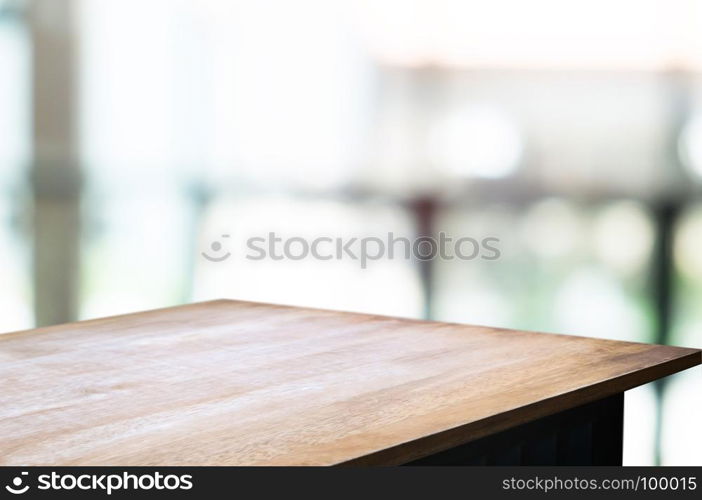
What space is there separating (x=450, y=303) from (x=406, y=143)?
1.72ft

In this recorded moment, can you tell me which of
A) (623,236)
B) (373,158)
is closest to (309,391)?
(623,236)

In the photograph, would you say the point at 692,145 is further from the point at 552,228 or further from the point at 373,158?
the point at 373,158

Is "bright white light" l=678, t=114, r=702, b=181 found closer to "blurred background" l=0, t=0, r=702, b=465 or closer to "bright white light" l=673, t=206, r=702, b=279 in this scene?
"blurred background" l=0, t=0, r=702, b=465

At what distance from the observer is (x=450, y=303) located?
3.49m

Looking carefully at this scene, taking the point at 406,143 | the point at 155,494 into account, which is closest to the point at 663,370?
the point at 155,494

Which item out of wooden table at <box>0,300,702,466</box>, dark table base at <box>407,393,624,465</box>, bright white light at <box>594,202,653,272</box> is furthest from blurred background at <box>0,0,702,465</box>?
dark table base at <box>407,393,624,465</box>

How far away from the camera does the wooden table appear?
1.20m

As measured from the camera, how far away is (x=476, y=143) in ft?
11.3

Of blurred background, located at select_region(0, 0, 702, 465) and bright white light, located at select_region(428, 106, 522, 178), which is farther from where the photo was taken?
bright white light, located at select_region(428, 106, 522, 178)

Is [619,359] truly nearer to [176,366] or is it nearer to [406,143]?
[176,366]

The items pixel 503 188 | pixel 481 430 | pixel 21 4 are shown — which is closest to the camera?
pixel 481 430

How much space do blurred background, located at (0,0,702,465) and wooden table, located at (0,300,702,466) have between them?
141 centimetres

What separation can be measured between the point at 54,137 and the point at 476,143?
142 cm

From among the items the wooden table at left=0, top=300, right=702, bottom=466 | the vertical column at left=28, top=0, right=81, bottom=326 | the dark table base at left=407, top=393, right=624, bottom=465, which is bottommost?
the dark table base at left=407, top=393, right=624, bottom=465
